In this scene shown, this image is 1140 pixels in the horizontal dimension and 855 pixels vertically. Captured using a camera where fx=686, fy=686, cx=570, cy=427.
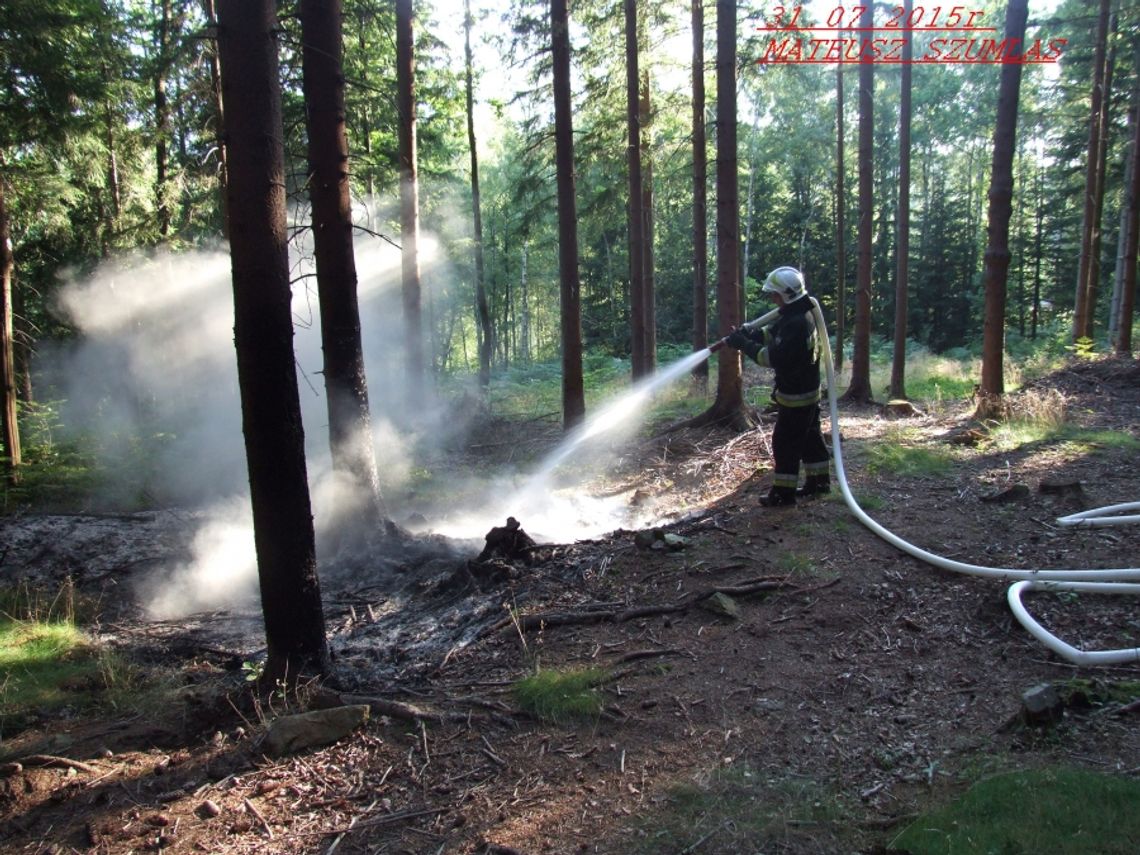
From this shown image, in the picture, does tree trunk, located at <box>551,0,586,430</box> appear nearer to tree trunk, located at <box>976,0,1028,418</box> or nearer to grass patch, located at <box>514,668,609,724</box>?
tree trunk, located at <box>976,0,1028,418</box>

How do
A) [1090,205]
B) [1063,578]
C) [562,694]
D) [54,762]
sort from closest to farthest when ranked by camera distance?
[54,762] < [562,694] < [1063,578] < [1090,205]

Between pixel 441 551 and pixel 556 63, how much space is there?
27.9ft

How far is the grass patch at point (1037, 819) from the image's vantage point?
2.32 m

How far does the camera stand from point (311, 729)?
3627 millimetres

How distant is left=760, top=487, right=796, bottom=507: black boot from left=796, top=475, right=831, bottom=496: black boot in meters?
0.20

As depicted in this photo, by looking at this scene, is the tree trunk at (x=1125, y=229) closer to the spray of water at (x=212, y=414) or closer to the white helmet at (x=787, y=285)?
the spray of water at (x=212, y=414)

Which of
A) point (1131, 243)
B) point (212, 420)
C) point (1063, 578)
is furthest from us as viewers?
point (212, 420)

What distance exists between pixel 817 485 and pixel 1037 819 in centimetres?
403

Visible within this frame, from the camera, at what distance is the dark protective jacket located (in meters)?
5.93

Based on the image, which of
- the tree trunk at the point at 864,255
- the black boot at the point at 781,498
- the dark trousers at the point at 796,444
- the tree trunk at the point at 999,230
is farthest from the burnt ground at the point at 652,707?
the tree trunk at the point at 864,255

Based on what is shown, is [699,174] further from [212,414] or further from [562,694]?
[562,694]

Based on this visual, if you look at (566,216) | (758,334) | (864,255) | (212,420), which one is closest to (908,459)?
(758,334)

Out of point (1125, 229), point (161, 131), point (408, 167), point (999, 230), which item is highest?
point (161, 131)

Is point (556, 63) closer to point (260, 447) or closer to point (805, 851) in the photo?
point (260, 447)
